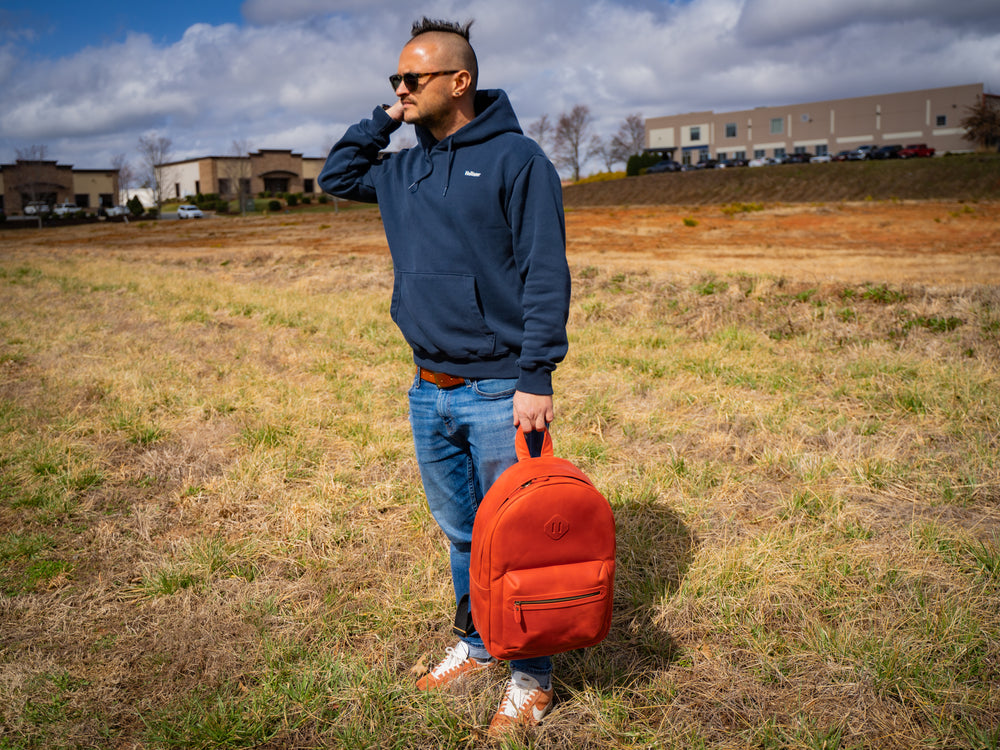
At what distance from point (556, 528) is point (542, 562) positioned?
0.11 metres

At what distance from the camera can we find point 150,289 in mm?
12250

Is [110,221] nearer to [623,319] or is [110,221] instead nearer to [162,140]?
[162,140]

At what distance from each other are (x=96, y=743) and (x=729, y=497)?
313 centimetres

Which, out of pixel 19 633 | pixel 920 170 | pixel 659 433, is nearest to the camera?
pixel 19 633

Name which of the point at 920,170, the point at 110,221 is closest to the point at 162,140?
the point at 110,221

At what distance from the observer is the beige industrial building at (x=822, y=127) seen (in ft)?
246

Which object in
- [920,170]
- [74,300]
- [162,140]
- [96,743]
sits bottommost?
[96,743]

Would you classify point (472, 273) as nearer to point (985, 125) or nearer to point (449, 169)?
point (449, 169)

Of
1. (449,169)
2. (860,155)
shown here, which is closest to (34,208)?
(860,155)

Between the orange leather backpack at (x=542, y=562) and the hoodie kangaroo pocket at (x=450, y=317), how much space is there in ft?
1.38

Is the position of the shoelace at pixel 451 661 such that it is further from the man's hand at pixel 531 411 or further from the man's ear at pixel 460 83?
the man's ear at pixel 460 83

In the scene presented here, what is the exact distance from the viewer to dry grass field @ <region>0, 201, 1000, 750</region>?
2414mm

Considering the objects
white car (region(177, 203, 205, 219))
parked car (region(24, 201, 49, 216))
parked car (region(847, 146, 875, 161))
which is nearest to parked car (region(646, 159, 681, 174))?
parked car (region(847, 146, 875, 161))

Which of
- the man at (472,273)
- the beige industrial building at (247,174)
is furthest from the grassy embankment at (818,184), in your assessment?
the beige industrial building at (247,174)
